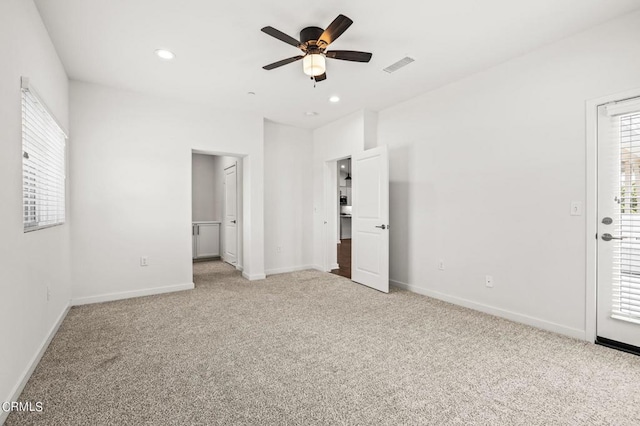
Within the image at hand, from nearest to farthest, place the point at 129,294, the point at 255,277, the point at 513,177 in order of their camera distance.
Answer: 1. the point at 513,177
2. the point at 129,294
3. the point at 255,277

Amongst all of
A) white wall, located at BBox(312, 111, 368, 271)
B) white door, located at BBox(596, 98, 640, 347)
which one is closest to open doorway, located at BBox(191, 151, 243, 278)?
white wall, located at BBox(312, 111, 368, 271)

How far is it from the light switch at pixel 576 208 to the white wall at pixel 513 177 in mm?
41

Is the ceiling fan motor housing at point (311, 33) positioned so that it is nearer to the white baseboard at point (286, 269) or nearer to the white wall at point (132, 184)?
the white wall at point (132, 184)

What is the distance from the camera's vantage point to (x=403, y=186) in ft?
14.2

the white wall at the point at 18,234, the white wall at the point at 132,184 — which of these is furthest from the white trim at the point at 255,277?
the white wall at the point at 18,234

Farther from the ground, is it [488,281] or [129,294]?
[488,281]

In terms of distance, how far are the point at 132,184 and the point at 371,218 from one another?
10.9 ft

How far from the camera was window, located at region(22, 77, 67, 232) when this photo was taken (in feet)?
7.07

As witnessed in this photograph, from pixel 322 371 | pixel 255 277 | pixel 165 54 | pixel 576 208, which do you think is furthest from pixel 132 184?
pixel 576 208

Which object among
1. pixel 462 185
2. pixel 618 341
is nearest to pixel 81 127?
pixel 462 185

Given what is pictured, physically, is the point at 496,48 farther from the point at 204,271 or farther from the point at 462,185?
the point at 204,271

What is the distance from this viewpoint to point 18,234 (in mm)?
1934

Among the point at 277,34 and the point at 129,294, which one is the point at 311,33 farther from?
the point at 129,294

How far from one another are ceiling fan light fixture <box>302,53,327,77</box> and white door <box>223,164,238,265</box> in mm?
3530
